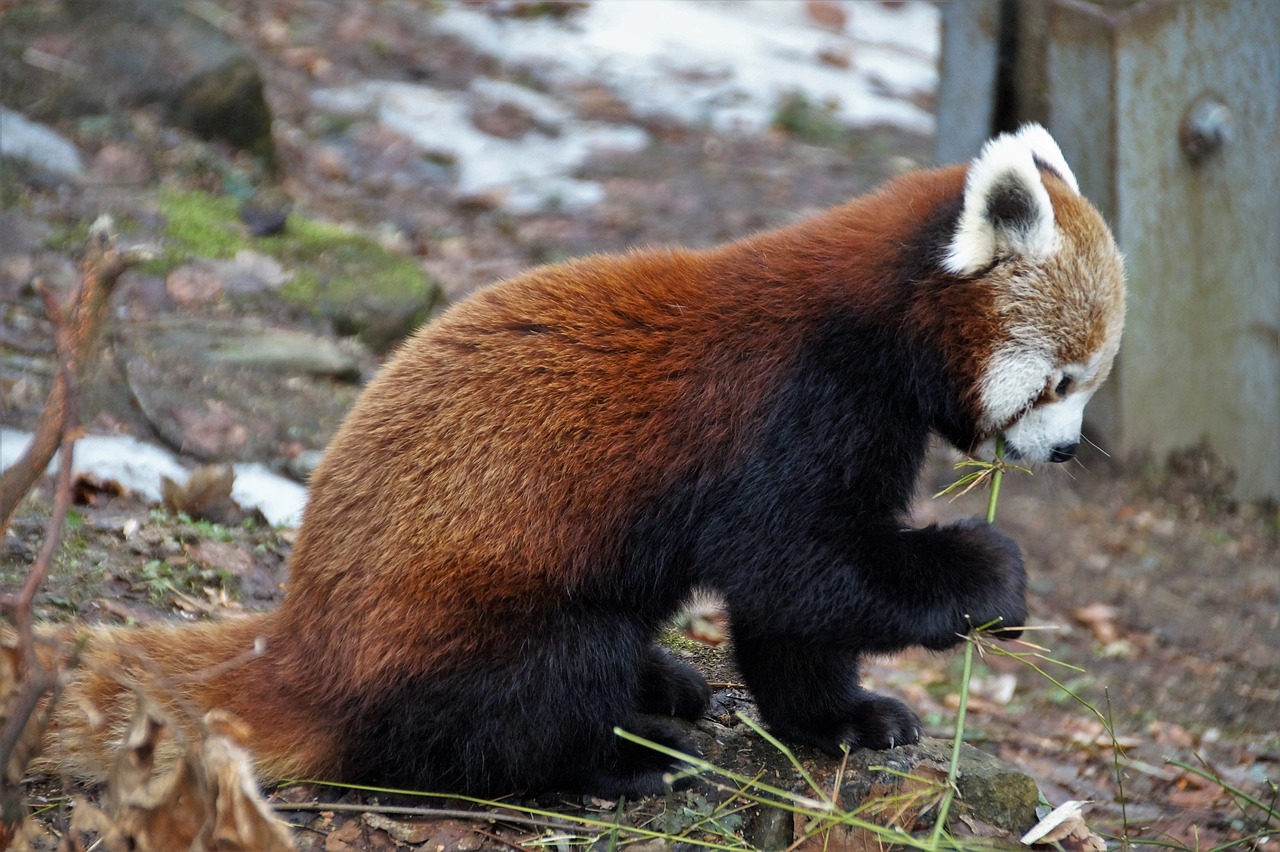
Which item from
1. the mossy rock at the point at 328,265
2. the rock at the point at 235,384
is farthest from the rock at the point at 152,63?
the rock at the point at 235,384

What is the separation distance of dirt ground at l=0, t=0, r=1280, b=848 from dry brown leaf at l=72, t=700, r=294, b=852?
674mm

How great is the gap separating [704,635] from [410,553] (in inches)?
87.0

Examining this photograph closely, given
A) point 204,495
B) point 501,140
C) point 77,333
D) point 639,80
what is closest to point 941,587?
point 77,333

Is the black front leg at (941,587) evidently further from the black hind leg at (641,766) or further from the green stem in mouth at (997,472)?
the black hind leg at (641,766)

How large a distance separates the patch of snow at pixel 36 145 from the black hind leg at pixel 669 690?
511 centimetres

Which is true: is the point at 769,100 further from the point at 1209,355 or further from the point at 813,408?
the point at 813,408

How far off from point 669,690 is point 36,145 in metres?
5.40

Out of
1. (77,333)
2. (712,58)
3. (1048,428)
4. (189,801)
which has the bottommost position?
(712,58)

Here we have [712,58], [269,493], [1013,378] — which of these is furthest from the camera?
[712,58]

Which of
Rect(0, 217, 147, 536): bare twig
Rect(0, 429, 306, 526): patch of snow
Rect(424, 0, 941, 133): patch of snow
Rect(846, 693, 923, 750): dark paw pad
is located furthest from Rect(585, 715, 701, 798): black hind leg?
Rect(424, 0, 941, 133): patch of snow

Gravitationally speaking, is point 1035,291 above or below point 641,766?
above

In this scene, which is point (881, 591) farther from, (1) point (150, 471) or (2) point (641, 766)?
(1) point (150, 471)

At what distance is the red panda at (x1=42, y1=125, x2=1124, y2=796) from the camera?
310cm

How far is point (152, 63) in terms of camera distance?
789 centimetres
